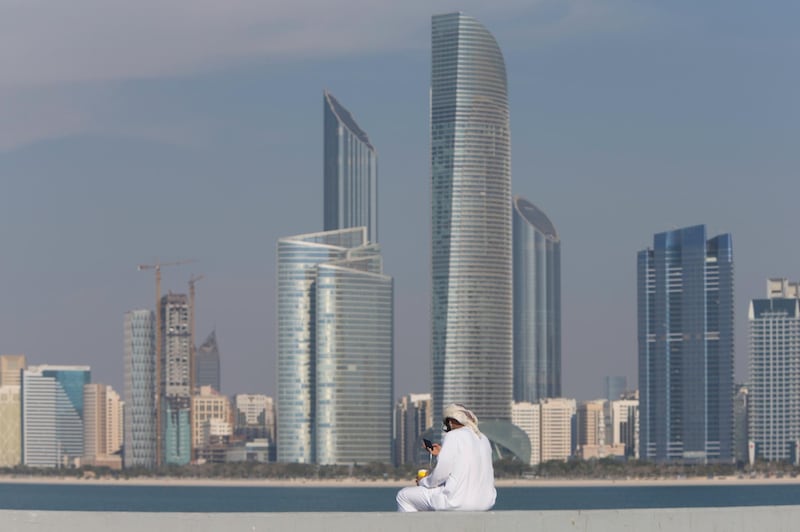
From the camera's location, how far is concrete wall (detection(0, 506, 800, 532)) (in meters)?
11.6

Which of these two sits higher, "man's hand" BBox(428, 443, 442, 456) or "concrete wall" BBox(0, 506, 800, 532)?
"man's hand" BBox(428, 443, 442, 456)

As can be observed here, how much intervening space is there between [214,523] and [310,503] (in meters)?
134

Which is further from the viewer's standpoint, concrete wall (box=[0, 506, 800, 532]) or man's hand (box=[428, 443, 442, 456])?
man's hand (box=[428, 443, 442, 456])

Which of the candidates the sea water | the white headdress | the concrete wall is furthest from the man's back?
the sea water

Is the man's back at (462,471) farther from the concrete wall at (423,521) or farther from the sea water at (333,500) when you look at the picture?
the sea water at (333,500)

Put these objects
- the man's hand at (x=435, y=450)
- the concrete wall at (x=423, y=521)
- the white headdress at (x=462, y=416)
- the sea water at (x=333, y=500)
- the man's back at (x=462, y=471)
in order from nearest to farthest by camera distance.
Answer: the concrete wall at (x=423, y=521)
the man's back at (x=462, y=471)
the white headdress at (x=462, y=416)
the man's hand at (x=435, y=450)
the sea water at (x=333, y=500)

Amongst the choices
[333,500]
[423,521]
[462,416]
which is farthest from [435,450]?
[333,500]

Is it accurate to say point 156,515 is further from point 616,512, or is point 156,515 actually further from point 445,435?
point 616,512

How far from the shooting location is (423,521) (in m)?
12.0

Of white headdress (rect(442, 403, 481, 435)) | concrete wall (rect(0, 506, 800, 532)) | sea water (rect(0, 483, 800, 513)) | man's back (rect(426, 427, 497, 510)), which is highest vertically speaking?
white headdress (rect(442, 403, 481, 435))

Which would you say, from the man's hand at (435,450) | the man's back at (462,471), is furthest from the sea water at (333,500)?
the man's back at (462,471)

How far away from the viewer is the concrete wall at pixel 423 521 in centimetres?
1161

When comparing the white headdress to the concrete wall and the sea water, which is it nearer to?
the concrete wall

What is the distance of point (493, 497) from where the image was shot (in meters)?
12.8
